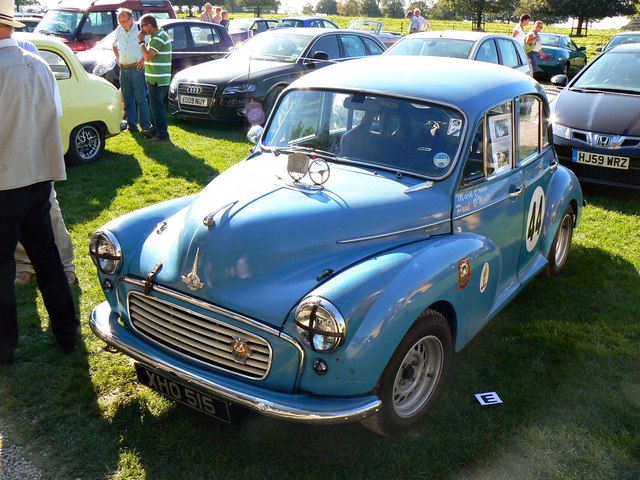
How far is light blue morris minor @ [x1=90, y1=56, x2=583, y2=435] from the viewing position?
2887 mm

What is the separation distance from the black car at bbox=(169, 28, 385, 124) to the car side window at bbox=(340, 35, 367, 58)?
2 cm

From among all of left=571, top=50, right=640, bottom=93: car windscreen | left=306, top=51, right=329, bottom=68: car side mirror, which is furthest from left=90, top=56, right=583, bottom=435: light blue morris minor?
left=306, top=51, right=329, bottom=68: car side mirror

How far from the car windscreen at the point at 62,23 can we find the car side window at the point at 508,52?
9.60 metres

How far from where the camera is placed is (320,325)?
2805 mm

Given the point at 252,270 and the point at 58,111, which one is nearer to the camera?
the point at 252,270

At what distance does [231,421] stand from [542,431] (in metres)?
1.72

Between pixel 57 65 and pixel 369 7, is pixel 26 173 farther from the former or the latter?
pixel 369 7

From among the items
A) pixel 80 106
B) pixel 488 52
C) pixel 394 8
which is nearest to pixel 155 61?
pixel 80 106

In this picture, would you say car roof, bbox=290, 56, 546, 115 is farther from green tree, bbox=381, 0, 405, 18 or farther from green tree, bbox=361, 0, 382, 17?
green tree, bbox=361, 0, 382, 17

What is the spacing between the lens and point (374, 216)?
3.48 meters

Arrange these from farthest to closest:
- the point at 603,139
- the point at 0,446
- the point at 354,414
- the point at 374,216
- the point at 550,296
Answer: the point at 603,139, the point at 550,296, the point at 374,216, the point at 0,446, the point at 354,414

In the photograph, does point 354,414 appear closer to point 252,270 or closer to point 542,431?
point 252,270

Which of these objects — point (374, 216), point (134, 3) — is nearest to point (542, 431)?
point (374, 216)

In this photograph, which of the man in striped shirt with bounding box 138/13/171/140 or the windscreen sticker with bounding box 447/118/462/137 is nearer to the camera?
the windscreen sticker with bounding box 447/118/462/137
